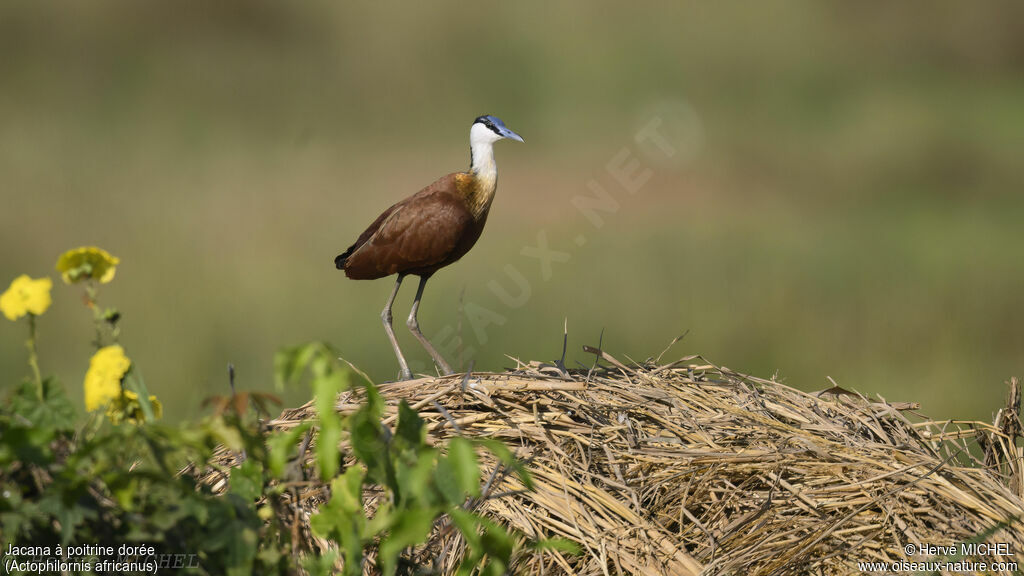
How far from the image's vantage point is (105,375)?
1602mm

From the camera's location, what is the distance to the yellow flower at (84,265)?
1607mm

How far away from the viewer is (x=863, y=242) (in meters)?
9.22

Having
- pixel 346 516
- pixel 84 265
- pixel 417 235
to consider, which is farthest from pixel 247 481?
pixel 417 235

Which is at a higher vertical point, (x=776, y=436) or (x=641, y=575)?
(x=776, y=436)

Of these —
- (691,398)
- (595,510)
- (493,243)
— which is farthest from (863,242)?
(595,510)

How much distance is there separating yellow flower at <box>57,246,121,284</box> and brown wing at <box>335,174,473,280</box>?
87.8 inches

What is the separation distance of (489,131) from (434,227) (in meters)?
0.59

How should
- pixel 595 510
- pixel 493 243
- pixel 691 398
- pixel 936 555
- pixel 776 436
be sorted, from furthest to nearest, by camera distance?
pixel 493 243
pixel 691 398
pixel 776 436
pixel 595 510
pixel 936 555

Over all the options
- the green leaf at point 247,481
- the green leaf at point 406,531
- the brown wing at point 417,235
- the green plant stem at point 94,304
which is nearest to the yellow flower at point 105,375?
the green plant stem at point 94,304

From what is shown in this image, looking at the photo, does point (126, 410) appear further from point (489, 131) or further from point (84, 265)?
point (489, 131)

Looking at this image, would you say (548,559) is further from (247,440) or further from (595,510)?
(247,440)

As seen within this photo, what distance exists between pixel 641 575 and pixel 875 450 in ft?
2.61

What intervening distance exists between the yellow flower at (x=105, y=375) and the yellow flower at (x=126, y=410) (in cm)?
8

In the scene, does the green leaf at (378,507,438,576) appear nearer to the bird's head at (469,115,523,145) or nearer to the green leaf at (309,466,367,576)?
the green leaf at (309,466,367,576)
